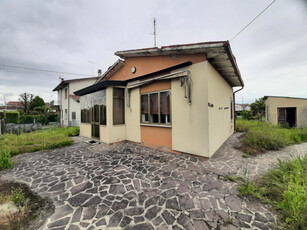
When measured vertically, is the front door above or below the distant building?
below

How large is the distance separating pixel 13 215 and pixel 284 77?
60.9 feet

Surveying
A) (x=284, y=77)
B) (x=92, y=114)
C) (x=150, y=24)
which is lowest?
(x=92, y=114)

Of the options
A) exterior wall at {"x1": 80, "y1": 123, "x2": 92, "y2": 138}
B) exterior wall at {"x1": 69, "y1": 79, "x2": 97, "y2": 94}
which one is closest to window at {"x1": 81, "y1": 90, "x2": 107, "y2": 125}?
exterior wall at {"x1": 80, "y1": 123, "x2": 92, "y2": 138}

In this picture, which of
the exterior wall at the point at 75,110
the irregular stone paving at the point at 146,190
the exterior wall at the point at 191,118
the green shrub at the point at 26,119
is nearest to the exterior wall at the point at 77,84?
the exterior wall at the point at 75,110

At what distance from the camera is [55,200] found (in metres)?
2.17

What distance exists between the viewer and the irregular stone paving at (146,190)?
1.70 m

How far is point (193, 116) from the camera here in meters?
4.00

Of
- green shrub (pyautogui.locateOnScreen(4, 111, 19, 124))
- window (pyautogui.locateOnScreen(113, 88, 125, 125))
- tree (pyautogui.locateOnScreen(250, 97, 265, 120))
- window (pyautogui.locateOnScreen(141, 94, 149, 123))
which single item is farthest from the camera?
tree (pyautogui.locateOnScreen(250, 97, 265, 120))

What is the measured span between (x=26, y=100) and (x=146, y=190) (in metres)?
25.5

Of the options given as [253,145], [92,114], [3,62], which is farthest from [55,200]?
[3,62]

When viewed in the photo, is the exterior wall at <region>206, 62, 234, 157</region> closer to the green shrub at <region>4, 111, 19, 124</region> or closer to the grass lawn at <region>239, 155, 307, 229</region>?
the grass lawn at <region>239, 155, 307, 229</region>

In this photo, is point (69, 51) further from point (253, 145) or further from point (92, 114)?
point (253, 145)

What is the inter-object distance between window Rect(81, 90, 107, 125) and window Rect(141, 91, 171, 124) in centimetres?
220

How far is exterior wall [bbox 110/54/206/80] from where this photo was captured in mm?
4082
